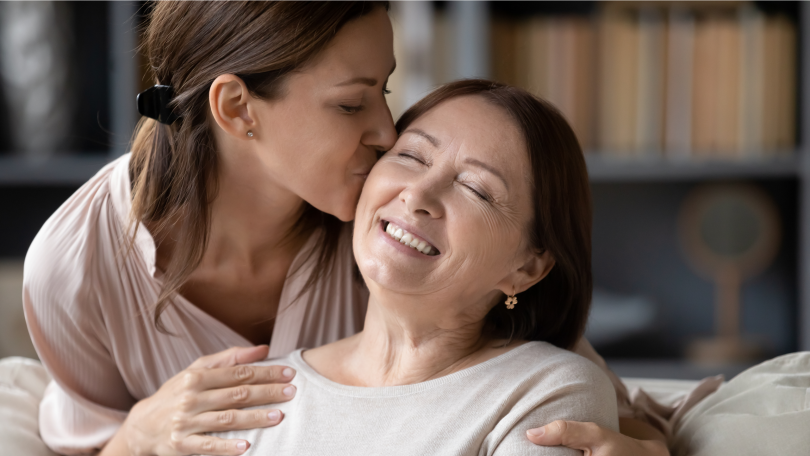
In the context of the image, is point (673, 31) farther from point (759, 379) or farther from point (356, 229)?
point (356, 229)

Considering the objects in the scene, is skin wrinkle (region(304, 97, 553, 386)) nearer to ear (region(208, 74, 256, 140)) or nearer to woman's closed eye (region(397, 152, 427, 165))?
woman's closed eye (region(397, 152, 427, 165))

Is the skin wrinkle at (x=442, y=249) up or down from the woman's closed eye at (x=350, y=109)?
down

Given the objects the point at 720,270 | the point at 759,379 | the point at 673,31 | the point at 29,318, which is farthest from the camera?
the point at 720,270

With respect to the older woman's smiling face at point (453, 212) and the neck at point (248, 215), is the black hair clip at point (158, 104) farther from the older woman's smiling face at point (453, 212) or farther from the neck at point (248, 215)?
the older woman's smiling face at point (453, 212)

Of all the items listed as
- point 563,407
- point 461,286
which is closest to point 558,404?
point 563,407

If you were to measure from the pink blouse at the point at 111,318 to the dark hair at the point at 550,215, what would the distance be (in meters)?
0.12

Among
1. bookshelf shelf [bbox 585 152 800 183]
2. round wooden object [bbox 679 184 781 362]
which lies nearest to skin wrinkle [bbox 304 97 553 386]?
bookshelf shelf [bbox 585 152 800 183]

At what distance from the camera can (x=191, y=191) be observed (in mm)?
1380

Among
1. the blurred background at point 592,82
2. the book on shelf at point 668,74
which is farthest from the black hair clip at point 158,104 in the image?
the book on shelf at point 668,74

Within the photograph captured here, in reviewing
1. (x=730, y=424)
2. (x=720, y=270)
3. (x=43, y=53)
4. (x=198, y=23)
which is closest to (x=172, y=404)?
(x=198, y=23)

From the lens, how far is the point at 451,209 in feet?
3.86

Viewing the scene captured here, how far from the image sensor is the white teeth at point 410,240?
1167mm

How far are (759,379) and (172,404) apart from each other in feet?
3.35

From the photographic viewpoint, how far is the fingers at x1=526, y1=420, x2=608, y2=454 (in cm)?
106
